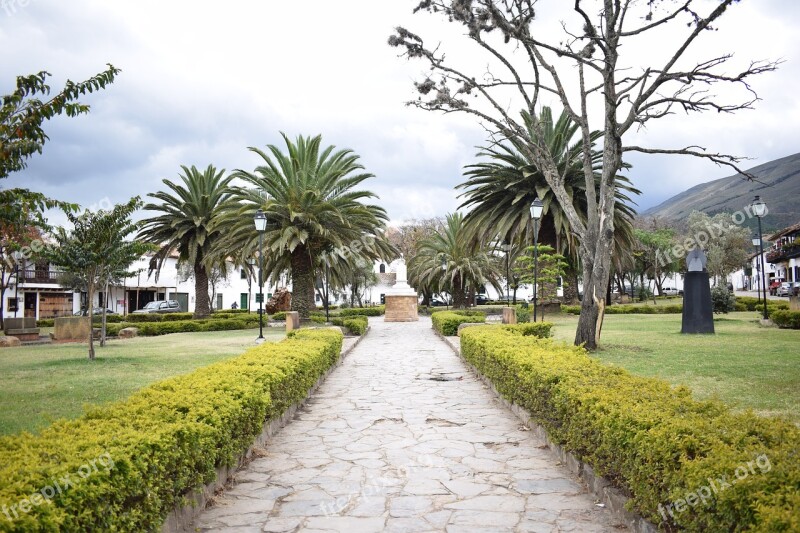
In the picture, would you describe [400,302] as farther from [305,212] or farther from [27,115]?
[27,115]

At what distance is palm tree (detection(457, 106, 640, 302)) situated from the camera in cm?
2644

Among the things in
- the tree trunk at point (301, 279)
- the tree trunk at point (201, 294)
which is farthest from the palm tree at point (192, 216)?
the tree trunk at point (301, 279)

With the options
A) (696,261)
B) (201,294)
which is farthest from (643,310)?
(201,294)

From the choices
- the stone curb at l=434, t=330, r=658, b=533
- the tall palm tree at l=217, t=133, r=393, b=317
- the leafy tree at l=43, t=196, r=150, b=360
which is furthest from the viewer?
the tall palm tree at l=217, t=133, r=393, b=317

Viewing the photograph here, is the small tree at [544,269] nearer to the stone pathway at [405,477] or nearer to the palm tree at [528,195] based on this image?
the palm tree at [528,195]

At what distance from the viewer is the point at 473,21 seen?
1214 centimetres

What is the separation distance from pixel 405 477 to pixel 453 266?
31.5 m

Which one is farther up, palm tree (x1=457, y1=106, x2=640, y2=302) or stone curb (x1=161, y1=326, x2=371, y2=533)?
palm tree (x1=457, y1=106, x2=640, y2=302)

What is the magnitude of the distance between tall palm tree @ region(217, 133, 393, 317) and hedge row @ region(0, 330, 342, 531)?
54.2ft

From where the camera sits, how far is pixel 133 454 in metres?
3.38

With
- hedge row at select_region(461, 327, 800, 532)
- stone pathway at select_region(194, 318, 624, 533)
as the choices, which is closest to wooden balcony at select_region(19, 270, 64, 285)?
stone pathway at select_region(194, 318, 624, 533)

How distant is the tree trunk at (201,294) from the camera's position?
95.9 ft

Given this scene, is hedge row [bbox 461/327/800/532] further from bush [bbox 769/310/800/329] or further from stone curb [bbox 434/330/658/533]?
bush [bbox 769/310/800/329]

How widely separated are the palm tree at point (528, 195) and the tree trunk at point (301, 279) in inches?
338
